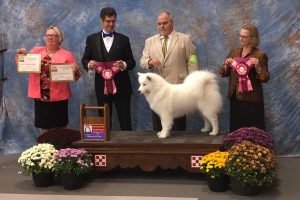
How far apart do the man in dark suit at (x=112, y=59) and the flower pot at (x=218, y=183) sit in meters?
1.47

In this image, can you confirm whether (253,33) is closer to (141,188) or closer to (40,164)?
(141,188)

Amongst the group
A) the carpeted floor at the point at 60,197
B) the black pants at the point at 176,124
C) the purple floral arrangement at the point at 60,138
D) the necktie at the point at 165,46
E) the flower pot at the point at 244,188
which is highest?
the necktie at the point at 165,46

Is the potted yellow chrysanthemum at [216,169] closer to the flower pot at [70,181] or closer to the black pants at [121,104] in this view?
the flower pot at [70,181]

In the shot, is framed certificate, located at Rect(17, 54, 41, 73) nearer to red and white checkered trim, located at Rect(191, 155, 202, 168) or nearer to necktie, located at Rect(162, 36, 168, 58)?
necktie, located at Rect(162, 36, 168, 58)

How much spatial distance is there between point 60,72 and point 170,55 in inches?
45.5

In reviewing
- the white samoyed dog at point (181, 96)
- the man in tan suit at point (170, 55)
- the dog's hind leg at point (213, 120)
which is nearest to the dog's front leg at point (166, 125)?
the white samoyed dog at point (181, 96)

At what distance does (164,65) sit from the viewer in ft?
15.0

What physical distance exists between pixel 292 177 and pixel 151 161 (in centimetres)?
136

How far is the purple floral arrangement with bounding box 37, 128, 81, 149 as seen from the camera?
13.7 feet

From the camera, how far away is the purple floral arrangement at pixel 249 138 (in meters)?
3.89

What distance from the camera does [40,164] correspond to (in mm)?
3850

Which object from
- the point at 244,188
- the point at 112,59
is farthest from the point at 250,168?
the point at 112,59

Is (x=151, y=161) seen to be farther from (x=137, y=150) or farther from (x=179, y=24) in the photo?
(x=179, y=24)

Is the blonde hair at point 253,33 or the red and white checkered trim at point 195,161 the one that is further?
the blonde hair at point 253,33
